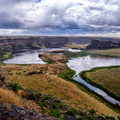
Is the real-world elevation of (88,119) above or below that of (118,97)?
above

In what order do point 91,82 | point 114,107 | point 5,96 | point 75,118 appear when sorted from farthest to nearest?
point 91,82 → point 114,107 → point 75,118 → point 5,96

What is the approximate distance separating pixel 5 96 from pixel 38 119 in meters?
5.58

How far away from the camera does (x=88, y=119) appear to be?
20.8 m

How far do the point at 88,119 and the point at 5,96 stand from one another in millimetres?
12789

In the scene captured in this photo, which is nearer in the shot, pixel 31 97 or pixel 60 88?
pixel 31 97

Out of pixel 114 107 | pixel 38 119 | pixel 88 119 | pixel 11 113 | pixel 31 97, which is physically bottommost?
pixel 114 107

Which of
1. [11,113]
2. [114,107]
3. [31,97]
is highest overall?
[11,113]

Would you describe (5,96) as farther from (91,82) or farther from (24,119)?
(91,82)

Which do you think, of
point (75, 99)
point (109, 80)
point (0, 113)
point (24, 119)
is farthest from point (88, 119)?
point (109, 80)

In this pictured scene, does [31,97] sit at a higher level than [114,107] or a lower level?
higher

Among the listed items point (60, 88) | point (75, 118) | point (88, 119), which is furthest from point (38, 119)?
point (60, 88)

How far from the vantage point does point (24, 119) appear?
11.8m

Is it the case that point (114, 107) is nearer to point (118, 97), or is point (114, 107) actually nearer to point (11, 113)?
point (118, 97)

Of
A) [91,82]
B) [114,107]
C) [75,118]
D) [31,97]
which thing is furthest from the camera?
[91,82]
